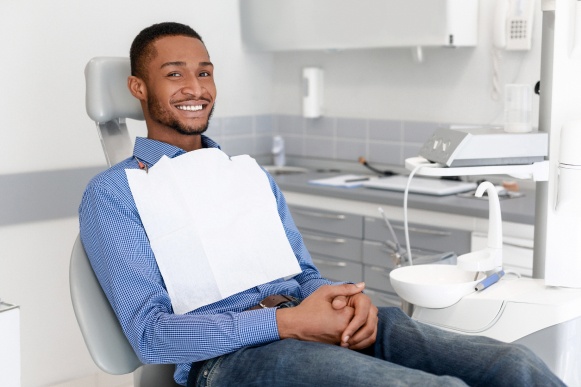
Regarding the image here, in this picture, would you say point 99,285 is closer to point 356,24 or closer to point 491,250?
point 491,250

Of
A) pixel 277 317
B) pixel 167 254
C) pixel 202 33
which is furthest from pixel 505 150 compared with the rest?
pixel 202 33

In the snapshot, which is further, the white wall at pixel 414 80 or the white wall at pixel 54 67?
the white wall at pixel 414 80

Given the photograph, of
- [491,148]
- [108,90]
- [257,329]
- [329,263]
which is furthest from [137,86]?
[329,263]

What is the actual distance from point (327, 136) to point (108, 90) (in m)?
2.27

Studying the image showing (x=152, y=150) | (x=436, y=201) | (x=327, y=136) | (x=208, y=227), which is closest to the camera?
(x=208, y=227)

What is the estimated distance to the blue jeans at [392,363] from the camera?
1.64 m

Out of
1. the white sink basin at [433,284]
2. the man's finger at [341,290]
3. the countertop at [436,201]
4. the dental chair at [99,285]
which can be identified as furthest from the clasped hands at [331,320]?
the countertop at [436,201]

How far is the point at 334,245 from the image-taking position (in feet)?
12.7

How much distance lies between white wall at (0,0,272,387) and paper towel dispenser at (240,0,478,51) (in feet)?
2.53

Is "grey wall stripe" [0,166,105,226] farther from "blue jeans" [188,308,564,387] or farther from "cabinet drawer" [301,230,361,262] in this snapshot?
"blue jeans" [188,308,564,387]

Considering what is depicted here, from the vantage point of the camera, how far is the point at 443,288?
199 cm

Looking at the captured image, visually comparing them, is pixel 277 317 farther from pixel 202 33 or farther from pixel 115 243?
pixel 202 33

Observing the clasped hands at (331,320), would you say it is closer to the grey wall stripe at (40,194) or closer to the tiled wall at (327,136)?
the grey wall stripe at (40,194)

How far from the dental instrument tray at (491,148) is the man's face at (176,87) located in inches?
27.8
